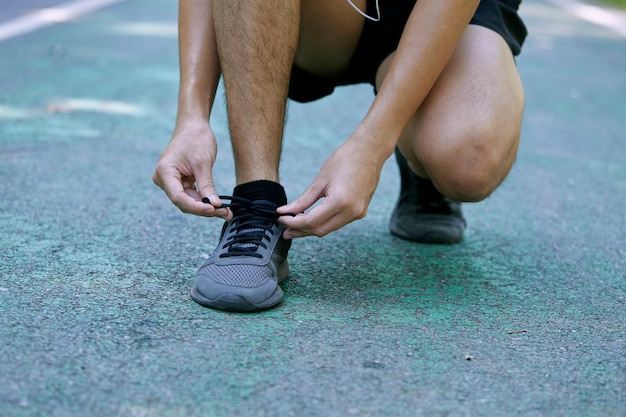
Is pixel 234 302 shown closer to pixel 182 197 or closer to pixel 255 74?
pixel 182 197

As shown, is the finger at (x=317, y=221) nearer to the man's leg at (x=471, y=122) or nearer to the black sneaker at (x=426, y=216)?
the man's leg at (x=471, y=122)

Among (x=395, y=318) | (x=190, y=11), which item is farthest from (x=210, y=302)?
(x=190, y=11)

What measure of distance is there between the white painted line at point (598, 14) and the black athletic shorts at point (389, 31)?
4.95m

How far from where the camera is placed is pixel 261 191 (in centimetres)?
159

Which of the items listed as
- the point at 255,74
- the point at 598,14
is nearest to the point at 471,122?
the point at 255,74

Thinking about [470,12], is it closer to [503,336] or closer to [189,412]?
[503,336]

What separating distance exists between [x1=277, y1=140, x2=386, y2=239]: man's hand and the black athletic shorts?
15.8 inches

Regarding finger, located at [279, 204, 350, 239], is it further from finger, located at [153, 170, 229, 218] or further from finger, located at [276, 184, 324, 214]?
finger, located at [153, 170, 229, 218]

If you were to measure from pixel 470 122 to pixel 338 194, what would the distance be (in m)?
0.35

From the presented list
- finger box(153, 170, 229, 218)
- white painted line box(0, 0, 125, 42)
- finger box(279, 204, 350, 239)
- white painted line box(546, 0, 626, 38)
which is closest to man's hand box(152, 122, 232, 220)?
finger box(153, 170, 229, 218)

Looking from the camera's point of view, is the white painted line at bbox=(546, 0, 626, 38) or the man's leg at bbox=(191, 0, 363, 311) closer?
the man's leg at bbox=(191, 0, 363, 311)

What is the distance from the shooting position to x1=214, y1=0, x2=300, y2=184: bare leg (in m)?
1.62

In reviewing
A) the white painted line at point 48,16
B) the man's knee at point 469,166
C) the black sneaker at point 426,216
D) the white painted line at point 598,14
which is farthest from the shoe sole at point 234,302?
the white painted line at point 598,14

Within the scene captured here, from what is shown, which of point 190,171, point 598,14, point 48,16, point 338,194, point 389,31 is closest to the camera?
point 338,194
